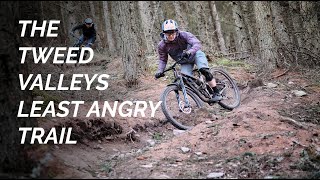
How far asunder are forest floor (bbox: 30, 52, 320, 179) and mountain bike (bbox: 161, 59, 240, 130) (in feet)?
0.76

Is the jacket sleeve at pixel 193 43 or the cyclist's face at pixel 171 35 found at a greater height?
the cyclist's face at pixel 171 35

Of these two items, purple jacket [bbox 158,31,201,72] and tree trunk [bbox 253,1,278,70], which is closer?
purple jacket [bbox 158,31,201,72]

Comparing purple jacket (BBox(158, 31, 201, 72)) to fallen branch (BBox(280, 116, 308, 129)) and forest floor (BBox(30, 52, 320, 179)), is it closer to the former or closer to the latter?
forest floor (BBox(30, 52, 320, 179))

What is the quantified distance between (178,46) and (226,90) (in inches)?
69.2

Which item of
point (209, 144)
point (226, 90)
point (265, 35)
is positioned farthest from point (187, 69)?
point (265, 35)

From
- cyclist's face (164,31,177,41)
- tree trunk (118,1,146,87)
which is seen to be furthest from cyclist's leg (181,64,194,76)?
tree trunk (118,1,146,87)

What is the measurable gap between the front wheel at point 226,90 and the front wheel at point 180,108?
2.33 ft

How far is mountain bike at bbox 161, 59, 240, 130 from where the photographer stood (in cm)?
762

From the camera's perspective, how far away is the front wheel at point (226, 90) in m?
8.63

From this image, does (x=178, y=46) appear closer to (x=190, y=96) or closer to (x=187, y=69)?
(x=187, y=69)

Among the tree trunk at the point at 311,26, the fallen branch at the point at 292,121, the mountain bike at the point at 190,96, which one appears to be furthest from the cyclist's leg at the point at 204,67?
the tree trunk at the point at 311,26

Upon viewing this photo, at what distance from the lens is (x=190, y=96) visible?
8.13 meters

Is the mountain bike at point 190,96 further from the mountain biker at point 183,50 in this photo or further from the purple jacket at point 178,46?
the purple jacket at point 178,46

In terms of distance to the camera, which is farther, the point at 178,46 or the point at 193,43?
the point at 178,46
